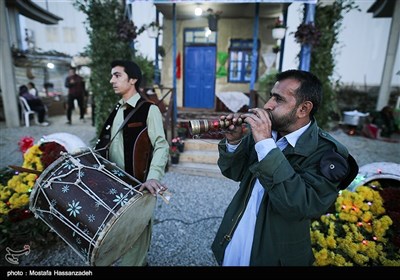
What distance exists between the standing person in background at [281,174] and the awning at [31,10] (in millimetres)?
14548

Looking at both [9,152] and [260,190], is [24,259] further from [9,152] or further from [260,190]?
[9,152]

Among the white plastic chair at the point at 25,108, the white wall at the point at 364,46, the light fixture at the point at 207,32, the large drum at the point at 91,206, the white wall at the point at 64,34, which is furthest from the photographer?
the white wall at the point at 64,34

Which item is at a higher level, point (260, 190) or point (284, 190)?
point (284, 190)

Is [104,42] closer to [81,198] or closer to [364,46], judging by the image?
[81,198]

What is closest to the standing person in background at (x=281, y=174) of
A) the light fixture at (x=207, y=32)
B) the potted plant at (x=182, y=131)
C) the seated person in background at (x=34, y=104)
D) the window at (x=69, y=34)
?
the potted plant at (x=182, y=131)

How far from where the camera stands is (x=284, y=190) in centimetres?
113

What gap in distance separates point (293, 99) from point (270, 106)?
120 millimetres

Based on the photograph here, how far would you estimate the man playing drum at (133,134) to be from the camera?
7.11 feet

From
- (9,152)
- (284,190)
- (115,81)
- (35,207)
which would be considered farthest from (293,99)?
(9,152)

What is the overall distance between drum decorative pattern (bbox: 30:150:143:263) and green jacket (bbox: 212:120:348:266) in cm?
69

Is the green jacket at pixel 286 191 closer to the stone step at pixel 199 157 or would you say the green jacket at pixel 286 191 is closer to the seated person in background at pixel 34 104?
the stone step at pixel 199 157

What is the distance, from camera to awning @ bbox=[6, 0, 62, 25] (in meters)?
11.8

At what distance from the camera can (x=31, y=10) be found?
1248cm

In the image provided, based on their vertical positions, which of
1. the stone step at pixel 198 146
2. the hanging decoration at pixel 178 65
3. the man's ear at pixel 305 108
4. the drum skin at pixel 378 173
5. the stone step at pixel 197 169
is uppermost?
the hanging decoration at pixel 178 65
